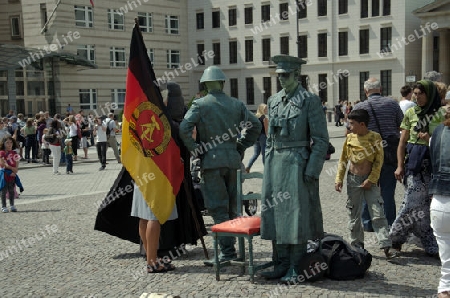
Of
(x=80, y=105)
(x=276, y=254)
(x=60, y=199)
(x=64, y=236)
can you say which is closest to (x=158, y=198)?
(x=276, y=254)

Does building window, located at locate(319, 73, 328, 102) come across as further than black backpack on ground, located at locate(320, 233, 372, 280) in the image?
Yes

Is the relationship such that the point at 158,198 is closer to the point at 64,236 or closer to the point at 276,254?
the point at 276,254

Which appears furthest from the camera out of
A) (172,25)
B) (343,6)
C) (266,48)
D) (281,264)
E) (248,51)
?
(248,51)

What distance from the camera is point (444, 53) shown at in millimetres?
51344

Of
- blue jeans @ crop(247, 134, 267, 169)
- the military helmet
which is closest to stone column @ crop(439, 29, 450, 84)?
blue jeans @ crop(247, 134, 267, 169)

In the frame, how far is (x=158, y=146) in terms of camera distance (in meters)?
7.07

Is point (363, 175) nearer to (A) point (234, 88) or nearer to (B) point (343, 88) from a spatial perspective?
(B) point (343, 88)

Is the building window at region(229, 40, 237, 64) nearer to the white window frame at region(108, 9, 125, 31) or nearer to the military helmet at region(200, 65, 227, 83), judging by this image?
the white window frame at region(108, 9, 125, 31)

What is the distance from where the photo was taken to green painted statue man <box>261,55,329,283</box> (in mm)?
6016

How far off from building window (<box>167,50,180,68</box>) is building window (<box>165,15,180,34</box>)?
6.21 feet

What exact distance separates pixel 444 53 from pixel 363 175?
4818 centimetres

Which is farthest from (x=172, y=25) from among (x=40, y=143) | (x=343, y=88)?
(x=40, y=143)

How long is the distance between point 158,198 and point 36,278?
1741 millimetres

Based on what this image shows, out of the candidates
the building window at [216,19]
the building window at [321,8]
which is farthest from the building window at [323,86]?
the building window at [216,19]
